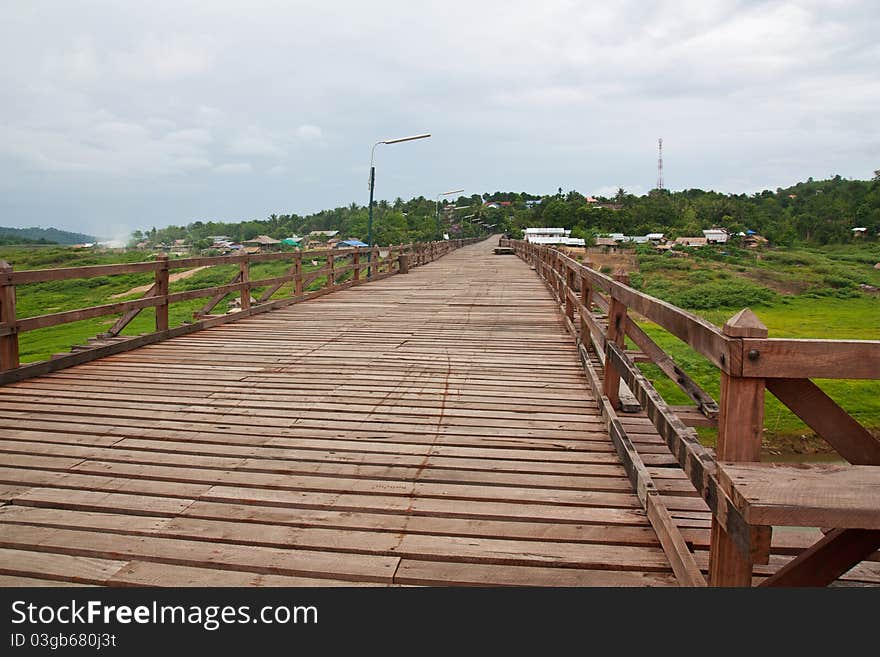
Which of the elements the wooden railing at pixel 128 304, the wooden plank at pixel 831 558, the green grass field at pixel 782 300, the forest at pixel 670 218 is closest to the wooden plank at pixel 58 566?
the wooden plank at pixel 831 558

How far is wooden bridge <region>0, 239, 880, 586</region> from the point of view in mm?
1933

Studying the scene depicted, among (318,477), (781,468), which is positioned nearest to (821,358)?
(781,468)

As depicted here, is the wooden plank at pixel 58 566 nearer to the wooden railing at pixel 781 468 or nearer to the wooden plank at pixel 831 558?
the wooden railing at pixel 781 468

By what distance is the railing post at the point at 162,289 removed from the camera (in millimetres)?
7938

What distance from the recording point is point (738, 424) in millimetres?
1992

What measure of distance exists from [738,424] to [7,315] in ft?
19.3

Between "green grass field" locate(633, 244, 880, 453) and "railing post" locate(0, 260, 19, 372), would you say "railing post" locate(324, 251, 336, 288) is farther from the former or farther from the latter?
"green grass field" locate(633, 244, 880, 453)

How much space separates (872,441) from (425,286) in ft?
51.4

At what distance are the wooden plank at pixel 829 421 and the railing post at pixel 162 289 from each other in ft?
23.7

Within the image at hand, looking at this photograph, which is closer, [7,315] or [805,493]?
[805,493]

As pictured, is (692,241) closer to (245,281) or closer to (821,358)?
(245,281)

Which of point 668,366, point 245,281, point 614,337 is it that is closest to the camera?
point 668,366

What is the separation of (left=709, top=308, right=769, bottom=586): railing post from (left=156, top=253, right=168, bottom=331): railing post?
7112mm

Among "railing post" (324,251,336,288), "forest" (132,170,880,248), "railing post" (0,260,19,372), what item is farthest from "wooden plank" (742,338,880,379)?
"forest" (132,170,880,248)
